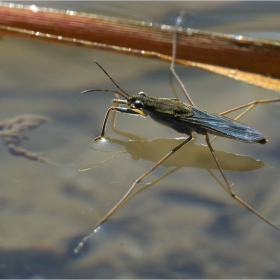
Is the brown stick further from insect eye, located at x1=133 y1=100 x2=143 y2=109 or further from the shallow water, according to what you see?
insect eye, located at x1=133 y1=100 x2=143 y2=109

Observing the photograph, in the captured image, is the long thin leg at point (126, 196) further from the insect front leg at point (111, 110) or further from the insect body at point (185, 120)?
the insect front leg at point (111, 110)

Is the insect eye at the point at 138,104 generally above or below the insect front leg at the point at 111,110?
above

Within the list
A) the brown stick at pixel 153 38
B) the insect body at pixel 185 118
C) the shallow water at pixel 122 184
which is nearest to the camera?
the shallow water at pixel 122 184

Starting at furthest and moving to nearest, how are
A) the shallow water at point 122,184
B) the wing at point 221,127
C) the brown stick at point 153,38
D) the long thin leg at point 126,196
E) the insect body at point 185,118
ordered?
1. the brown stick at point 153,38
2. the insect body at point 185,118
3. the wing at point 221,127
4. the long thin leg at point 126,196
5. the shallow water at point 122,184

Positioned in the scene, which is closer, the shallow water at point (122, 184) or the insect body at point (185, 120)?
the shallow water at point (122, 184)

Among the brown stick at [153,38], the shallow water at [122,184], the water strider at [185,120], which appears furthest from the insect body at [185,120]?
the brown stick at [153,38]

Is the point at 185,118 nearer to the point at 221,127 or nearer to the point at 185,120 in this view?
the point at 185,120

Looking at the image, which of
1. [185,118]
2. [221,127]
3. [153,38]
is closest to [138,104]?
[185,118]
